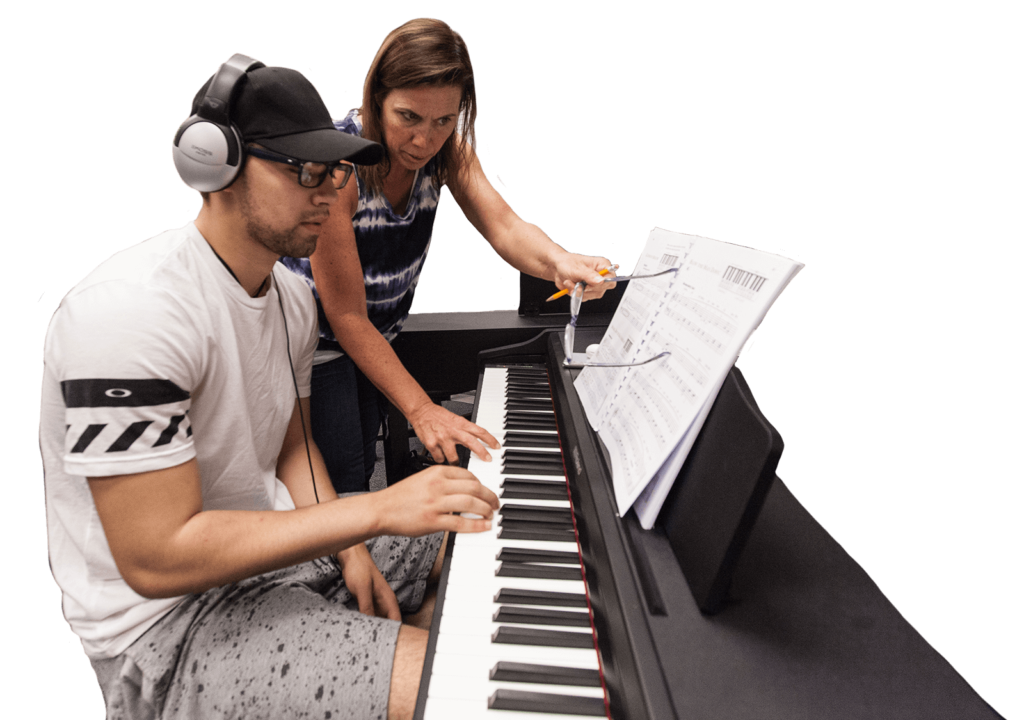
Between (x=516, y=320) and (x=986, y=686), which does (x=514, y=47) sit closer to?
(x=516, y=320)

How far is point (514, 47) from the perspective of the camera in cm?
159

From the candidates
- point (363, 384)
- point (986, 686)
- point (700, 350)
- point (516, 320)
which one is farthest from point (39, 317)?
point (986, 686)

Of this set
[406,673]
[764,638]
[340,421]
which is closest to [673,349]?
[764,638]

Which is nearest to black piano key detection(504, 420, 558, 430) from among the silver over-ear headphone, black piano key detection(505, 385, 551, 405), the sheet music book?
black piano key detection(505, 385, 551, 405)

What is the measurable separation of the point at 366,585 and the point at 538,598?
0.44m

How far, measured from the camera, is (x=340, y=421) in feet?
5.05

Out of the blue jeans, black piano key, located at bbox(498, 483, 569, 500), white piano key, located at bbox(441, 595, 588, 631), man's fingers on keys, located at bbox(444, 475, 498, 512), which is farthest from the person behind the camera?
the blue jeans

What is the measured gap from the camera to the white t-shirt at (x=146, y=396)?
2.23 ft

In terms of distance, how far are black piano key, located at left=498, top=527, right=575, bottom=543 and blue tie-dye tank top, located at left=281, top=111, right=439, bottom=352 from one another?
794 mm

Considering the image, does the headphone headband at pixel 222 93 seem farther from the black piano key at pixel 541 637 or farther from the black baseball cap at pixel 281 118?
the black piano key at pixel 541 637

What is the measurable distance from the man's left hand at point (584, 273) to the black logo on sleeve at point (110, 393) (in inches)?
34.0

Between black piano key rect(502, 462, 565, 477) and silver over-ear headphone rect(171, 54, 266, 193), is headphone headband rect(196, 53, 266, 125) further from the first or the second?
black piano key rect(502, 462, 565, 477)

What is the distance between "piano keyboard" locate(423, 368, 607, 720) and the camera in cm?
61

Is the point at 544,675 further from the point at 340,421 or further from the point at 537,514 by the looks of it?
the point at 340,421
